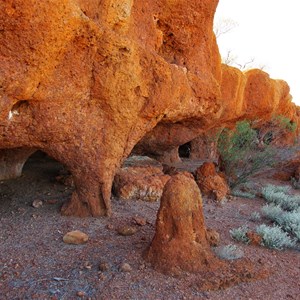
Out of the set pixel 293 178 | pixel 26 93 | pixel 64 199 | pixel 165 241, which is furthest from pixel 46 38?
pixel 293 178

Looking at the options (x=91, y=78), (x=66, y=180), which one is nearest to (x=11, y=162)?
(x=66, y=180)

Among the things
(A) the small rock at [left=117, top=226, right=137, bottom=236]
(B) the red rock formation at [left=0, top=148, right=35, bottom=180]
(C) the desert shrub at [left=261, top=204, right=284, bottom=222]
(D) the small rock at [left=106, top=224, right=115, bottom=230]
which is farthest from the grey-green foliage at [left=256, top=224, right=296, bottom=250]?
(B) the red rock formation at [left=0, top=148, right=35, bottom=180]

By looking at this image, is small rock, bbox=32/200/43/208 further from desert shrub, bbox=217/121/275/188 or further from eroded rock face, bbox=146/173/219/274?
desert shrub, bbox=217/121/275/188

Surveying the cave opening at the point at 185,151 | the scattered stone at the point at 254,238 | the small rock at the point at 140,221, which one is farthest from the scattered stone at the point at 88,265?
the cave opening at the point at 185,151

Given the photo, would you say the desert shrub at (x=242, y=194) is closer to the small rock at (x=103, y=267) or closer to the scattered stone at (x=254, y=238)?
the scattered stone at (x=254, y=238)

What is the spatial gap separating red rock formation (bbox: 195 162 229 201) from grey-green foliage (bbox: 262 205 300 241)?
1158mm

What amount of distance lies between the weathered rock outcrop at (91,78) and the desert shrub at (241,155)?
8.57 feet

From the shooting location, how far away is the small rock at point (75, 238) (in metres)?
4.54

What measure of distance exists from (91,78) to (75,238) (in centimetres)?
214

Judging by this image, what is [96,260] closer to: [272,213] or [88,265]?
[88,265]

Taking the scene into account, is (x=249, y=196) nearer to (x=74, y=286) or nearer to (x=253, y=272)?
(x=253, y=272)

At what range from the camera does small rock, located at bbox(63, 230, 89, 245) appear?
4.54 meters

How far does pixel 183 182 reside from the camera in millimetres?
4043

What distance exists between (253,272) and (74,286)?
1937 millimetres
